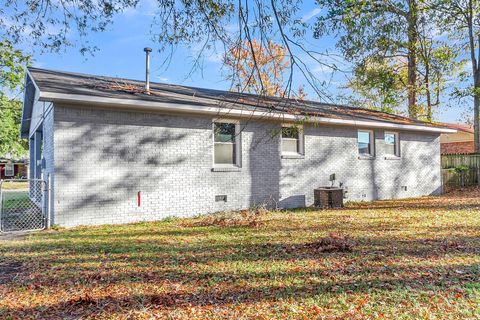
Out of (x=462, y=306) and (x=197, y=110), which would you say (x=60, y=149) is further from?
(x=462, y=306)

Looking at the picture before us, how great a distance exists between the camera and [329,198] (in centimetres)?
1042

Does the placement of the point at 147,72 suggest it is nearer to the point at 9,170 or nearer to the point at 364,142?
the point at 364,142

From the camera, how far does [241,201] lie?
9.77 meters

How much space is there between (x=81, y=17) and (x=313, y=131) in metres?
7.91

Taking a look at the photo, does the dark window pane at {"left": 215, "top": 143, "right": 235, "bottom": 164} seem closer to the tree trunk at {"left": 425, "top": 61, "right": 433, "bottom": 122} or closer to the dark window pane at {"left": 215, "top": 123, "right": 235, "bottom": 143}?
the dark window pane at {"left": 215, "top": 123, "right": 235, "bottom": 143}

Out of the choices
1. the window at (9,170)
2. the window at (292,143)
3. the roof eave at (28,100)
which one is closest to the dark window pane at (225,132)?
the window at (292,143)

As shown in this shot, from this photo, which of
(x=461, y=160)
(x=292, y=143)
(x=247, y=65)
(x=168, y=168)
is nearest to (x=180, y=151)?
(x=168, y=168)

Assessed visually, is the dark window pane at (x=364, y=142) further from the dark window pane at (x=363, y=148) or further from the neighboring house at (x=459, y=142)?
the neighboring house at (x=459, y=142)

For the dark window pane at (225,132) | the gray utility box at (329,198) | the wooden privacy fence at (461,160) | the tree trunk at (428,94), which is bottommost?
the gray utility box at (329,198)

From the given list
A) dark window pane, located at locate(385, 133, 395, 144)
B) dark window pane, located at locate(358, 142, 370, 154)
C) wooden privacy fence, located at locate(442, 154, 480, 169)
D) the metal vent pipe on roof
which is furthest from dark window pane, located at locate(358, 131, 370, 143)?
the metal vent pipe on roof

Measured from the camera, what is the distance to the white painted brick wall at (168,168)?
747 centimetres

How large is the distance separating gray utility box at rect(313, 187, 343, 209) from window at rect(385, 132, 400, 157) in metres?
4.17

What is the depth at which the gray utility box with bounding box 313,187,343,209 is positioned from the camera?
1041 centimetres

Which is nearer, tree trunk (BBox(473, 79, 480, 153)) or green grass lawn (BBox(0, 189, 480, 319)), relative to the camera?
green grass lawn (BBox(0, 189, 480, 319))
